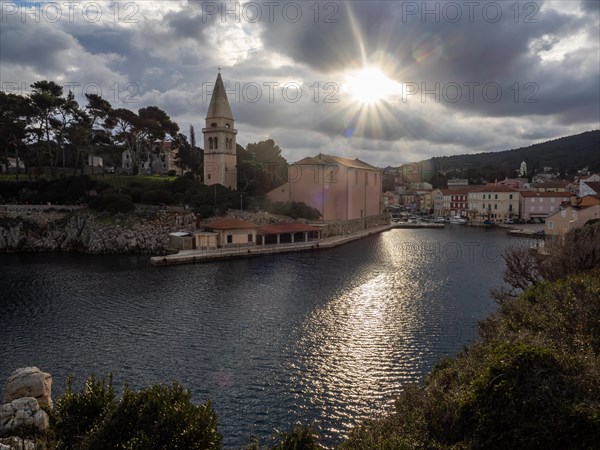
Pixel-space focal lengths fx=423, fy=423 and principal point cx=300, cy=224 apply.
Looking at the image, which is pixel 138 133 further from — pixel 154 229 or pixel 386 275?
pixel 386 275

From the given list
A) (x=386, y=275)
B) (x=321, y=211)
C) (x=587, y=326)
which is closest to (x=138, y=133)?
(x=321, y=211)

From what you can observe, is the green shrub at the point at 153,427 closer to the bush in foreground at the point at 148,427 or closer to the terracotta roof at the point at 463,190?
the bush in foreground at the point at 148,427

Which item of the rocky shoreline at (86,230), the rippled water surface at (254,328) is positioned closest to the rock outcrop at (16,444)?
the rippled water surface at (254,328)

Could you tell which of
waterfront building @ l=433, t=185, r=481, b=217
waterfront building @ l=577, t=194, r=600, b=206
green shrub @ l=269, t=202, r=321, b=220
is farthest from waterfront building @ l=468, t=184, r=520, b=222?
green shrub @ l=269, t=202, r=321, b=220

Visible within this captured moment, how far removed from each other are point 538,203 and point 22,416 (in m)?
88.2

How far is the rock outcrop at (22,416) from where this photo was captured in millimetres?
10141

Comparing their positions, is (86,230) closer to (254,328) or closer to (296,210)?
(296,210)

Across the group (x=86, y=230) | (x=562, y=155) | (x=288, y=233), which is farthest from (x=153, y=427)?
(x=562, y=155)

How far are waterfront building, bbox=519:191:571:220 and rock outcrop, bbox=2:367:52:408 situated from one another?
86149 mm

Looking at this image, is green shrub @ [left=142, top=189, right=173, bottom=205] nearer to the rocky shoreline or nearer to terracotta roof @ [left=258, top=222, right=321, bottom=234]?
the rocky shoreline

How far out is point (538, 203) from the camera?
8075cm

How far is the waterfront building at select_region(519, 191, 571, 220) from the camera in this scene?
7988cm

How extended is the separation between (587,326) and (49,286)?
30128 millimetres

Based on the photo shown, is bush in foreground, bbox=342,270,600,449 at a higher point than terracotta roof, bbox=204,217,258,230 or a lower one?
lower
